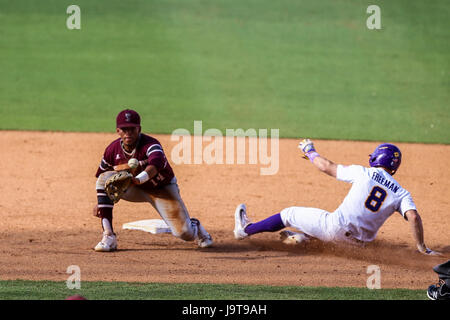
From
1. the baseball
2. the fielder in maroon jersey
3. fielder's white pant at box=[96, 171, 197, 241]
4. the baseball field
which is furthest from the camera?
fielder's white pant at box=[96, 171, 197, 241]

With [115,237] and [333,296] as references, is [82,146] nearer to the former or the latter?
[115,237]

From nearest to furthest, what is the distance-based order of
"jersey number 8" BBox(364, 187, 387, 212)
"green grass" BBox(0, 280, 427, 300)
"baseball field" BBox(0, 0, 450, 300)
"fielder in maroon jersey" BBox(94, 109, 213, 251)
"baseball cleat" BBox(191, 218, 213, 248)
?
"green grass" BBox(0, 280, 427, 300) → "baseball field" BBox(0, 0, 450, 300) → "jersey number 8" BBox(364, 187, 387, 212) → "fielder in maroon jersey" BBox(94, 109, 213, 251) → "baseball cleat" BBox(191, 218, 213, 248)

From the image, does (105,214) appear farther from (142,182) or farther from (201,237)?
(201,237)

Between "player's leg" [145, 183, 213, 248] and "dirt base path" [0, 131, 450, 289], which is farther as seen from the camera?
"player's leg" [145, 183, 213, 248]

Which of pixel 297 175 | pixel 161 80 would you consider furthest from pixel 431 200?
pixel 161 80

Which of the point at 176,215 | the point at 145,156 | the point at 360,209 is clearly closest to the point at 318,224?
the point at 360,209

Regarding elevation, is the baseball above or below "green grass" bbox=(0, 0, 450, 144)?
below

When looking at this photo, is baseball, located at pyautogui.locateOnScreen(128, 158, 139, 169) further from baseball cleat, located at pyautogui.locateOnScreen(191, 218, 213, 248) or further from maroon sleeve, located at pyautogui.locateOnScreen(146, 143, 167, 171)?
baseball cleat, located at pyautogui.locateOnScreen(191, 218, 213, 248)

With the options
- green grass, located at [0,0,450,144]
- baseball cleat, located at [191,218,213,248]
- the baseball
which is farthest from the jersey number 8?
green grass, located at [0,0,450,144]
